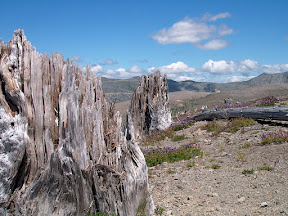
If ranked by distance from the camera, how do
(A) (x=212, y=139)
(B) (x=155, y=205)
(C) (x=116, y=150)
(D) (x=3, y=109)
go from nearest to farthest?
(D) (x=3, y=109) < (C) (x=116, y=150) < (B) (x=155, y=205) < (A) (x=212, y=139)

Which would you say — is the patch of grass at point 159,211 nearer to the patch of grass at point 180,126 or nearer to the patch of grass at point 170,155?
the patch of grass at point 170,155

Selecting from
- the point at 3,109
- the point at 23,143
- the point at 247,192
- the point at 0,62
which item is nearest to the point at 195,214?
the point at 247,192

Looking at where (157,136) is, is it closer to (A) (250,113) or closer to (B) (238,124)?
(B) (238,124)

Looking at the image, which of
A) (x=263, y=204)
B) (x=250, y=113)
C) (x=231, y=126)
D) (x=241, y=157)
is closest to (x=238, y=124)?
(x=231, y=126)

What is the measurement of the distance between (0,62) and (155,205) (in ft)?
13.4

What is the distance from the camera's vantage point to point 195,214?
5.58m

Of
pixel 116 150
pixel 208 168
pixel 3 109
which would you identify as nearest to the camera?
pixel 3 109

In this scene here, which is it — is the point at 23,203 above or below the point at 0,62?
below

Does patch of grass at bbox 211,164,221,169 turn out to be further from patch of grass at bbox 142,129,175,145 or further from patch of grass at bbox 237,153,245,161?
patch of grass at bbox 142,129,175,145

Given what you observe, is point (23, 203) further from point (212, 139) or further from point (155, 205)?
point (212, 139)

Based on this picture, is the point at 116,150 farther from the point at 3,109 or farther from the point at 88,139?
the point at 3,109

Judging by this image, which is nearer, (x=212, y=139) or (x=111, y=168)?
(x=111, y=168)

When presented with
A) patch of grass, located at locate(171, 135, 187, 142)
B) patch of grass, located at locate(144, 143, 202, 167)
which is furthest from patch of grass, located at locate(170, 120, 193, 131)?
patch of grass, located at locate(144, 143, 202, 167)

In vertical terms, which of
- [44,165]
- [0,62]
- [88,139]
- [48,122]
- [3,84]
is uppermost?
[0,62]
